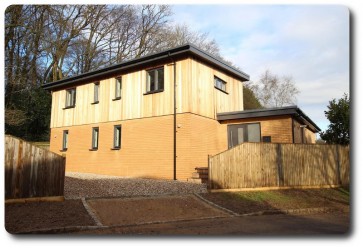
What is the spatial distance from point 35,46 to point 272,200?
22720 mm

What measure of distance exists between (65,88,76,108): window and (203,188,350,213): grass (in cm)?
1266

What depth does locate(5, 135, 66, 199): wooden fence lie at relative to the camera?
7.73 metres

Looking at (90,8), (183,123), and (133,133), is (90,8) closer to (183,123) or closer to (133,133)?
(133,133)

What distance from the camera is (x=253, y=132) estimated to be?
15742 millimetres

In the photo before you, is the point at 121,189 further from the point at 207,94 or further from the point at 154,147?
the point at 207,94

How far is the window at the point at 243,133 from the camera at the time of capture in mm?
15634

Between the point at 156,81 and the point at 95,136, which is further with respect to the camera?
the point at 95,136

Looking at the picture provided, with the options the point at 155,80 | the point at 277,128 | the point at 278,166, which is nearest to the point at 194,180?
the point at 278,166

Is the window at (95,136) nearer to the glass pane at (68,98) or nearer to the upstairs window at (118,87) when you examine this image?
the upstairs window at (118,87)

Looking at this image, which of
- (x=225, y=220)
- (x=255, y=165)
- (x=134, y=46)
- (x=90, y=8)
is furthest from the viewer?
(x=134, y=46)

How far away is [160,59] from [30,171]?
8935 mm

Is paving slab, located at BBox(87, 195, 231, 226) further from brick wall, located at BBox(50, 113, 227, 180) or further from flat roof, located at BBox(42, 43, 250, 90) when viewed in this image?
flat roof, located at BBox(42, 43, 250, 90)

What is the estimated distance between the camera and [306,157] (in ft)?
43.4

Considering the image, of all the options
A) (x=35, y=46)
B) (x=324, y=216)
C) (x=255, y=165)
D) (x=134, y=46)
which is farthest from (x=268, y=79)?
(x=324, y=216)
